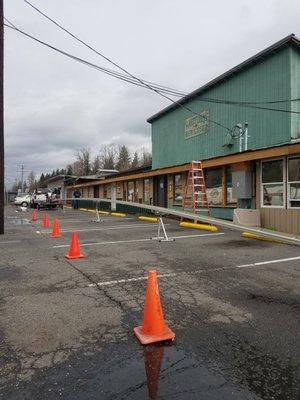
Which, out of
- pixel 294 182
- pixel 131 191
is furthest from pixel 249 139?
pixel 131 191

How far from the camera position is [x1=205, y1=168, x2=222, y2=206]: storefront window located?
708 inches

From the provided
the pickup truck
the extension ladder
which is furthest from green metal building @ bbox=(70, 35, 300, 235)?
the pickup truck

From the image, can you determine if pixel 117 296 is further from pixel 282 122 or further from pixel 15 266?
pixel 282 122

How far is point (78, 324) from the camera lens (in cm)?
473

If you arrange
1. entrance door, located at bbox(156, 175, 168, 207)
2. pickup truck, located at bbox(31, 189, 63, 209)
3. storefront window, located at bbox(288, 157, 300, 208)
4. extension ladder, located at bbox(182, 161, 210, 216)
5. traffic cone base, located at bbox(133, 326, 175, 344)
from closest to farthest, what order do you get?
traffic cone base, located at bbox(133, 326, 175, 344), storefront window, located at bbox(288, 157, 300, 208), extension ladder, located at bbox(182, 161, 210, 216), entrance door, located at bbox(156, 175, 168, 207), pickup truck, located at bbox(31, 189, 63, 209)

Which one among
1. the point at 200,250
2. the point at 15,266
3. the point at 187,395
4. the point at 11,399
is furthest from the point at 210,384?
the point at 200,250

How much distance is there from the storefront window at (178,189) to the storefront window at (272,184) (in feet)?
23.4

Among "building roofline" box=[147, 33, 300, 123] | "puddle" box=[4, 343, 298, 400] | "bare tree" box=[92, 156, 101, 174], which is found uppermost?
"bare tree" box=[92, 156, 101, 174]

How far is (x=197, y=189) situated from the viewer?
18.5m

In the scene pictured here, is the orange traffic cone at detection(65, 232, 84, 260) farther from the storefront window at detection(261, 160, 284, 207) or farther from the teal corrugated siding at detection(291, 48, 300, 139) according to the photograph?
the teal corrugated siding at detection(291, 48, 300, 139)

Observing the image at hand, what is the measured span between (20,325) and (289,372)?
10.2ft

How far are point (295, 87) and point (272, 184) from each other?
4.34 meters

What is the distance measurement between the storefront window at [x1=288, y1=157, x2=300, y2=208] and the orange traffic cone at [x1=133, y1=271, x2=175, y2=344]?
10254mm

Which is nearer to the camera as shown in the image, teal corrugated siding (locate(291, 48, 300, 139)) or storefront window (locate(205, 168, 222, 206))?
teal corrugated siding (locate(291, 48, 300, 139))
